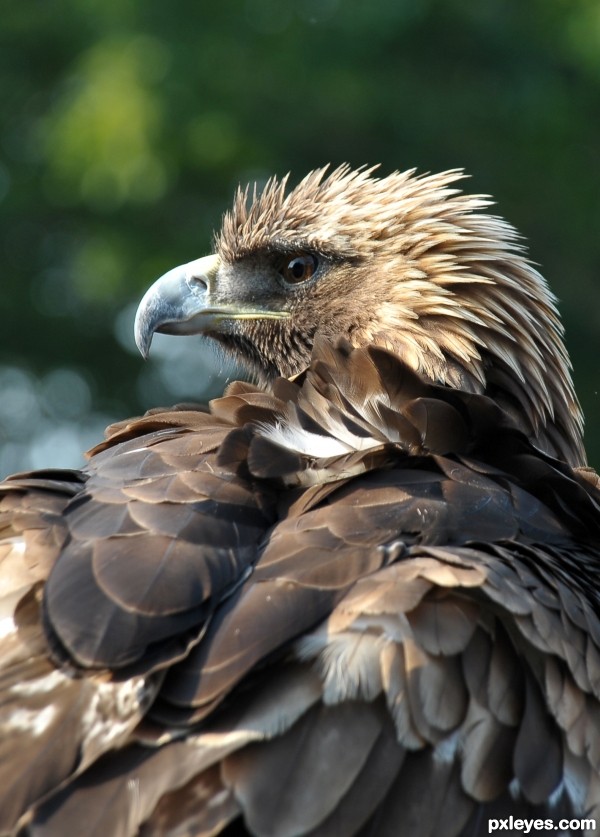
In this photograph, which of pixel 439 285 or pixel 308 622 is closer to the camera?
pixel 308 622

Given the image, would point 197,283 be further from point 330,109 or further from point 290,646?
point 330,109

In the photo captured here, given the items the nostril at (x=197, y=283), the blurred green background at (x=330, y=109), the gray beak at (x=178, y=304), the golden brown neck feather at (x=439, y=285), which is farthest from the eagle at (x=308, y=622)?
the blurred green background at (x=330, y=109)

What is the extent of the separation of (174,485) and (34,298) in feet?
30.9

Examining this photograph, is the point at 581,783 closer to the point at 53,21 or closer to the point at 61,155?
the point at 61,155

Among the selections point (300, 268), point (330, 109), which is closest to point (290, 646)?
point (300, 268)

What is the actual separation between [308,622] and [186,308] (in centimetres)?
220

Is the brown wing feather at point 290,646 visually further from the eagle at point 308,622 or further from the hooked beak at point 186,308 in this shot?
the hooked beak at point 186,308

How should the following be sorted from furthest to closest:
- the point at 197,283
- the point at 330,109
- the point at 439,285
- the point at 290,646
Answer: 1. the point at 330,109
2. the point at 197,283
3. the point at 439,285
4. the point at 290,646

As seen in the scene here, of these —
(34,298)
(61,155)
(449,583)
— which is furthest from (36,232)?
(449,583)

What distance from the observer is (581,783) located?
2.79 metres

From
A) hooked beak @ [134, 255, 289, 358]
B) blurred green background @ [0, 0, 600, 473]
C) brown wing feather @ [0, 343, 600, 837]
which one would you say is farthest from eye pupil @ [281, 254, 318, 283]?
blurred green background @ [0, 0, 600, 473]

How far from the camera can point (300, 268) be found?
14.9 feet

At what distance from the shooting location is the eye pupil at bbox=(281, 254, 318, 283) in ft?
14.9

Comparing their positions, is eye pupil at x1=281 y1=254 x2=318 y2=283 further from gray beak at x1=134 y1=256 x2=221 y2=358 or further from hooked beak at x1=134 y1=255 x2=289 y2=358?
gray beak at x1=134 y1=256 x2=221 y2=358
